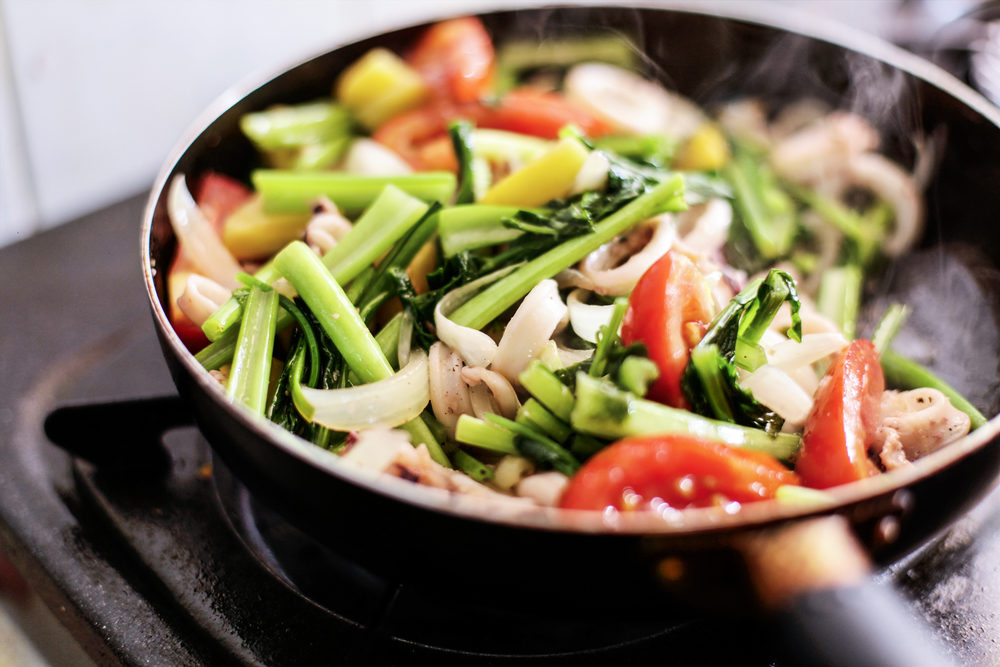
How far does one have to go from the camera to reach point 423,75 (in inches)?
69.2

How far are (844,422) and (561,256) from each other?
445 millimetres

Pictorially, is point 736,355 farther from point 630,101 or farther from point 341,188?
point 630,101

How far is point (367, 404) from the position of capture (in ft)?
3.42

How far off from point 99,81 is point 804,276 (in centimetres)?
166

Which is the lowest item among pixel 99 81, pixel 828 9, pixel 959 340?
pixel 959 340

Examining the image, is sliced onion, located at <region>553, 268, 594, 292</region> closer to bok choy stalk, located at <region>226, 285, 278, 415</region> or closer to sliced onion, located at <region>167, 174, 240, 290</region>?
bok choy stalk, located at <region>226, 285, 278, 415</region>

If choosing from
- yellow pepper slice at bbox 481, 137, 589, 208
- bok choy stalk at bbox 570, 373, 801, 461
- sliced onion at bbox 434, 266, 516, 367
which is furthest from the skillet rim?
yellow pepper slice at bbox 481, 137, 589, 208

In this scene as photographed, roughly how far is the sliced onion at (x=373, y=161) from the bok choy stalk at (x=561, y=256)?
0.46m

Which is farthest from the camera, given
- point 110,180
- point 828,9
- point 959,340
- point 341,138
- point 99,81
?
point 828,9

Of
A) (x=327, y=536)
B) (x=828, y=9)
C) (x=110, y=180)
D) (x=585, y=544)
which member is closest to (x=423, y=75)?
(x=110, y=180)

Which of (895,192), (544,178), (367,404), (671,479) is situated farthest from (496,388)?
(895,192)

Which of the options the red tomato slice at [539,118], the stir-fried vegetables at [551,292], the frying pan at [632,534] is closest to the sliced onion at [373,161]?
the stir-fried vegetables at [551,292]

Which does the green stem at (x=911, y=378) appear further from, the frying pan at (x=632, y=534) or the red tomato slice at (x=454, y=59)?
the red tomato slice at (x=454, y=59)

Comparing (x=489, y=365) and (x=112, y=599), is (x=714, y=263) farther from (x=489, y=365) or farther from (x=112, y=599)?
(x=112, y=599)
